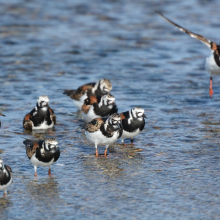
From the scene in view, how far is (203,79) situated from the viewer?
58.9 feet

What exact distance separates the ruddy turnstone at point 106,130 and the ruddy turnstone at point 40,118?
6.98 feet

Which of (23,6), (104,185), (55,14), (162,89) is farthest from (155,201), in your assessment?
(23,6)

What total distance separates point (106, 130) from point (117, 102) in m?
4.93

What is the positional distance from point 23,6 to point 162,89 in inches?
633

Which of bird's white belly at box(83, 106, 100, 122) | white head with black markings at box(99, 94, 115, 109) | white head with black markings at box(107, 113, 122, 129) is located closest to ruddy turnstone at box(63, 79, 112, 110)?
bird's white belly at box(83, 106, 100, 122)

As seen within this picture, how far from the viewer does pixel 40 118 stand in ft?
40.2

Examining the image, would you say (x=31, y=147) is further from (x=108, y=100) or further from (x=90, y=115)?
(x=90, y=115)

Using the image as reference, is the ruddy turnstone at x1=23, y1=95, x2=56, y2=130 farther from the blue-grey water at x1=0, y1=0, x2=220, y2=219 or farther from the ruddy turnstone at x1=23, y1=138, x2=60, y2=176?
the ruddy turnstone at x1=23, y1=138, x2=60, y2=176

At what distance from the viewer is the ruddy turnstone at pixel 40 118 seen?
12.3 meters

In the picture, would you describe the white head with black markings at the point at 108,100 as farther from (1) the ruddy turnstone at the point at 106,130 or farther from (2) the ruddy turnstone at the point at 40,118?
(1) the ruddy turnstone at the point at 106,130

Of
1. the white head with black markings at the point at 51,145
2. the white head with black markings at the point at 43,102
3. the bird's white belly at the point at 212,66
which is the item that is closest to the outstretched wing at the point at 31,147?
the white head with black markings at the point at 51,145

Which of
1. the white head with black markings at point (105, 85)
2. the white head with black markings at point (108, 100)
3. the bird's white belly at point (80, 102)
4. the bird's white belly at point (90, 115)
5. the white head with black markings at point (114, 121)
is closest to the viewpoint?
the white head with black markings at point (114, 121)

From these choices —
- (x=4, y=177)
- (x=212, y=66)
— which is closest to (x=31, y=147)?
(x=4, y=177)

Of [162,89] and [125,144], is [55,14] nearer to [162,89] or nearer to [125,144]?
[162,89]
